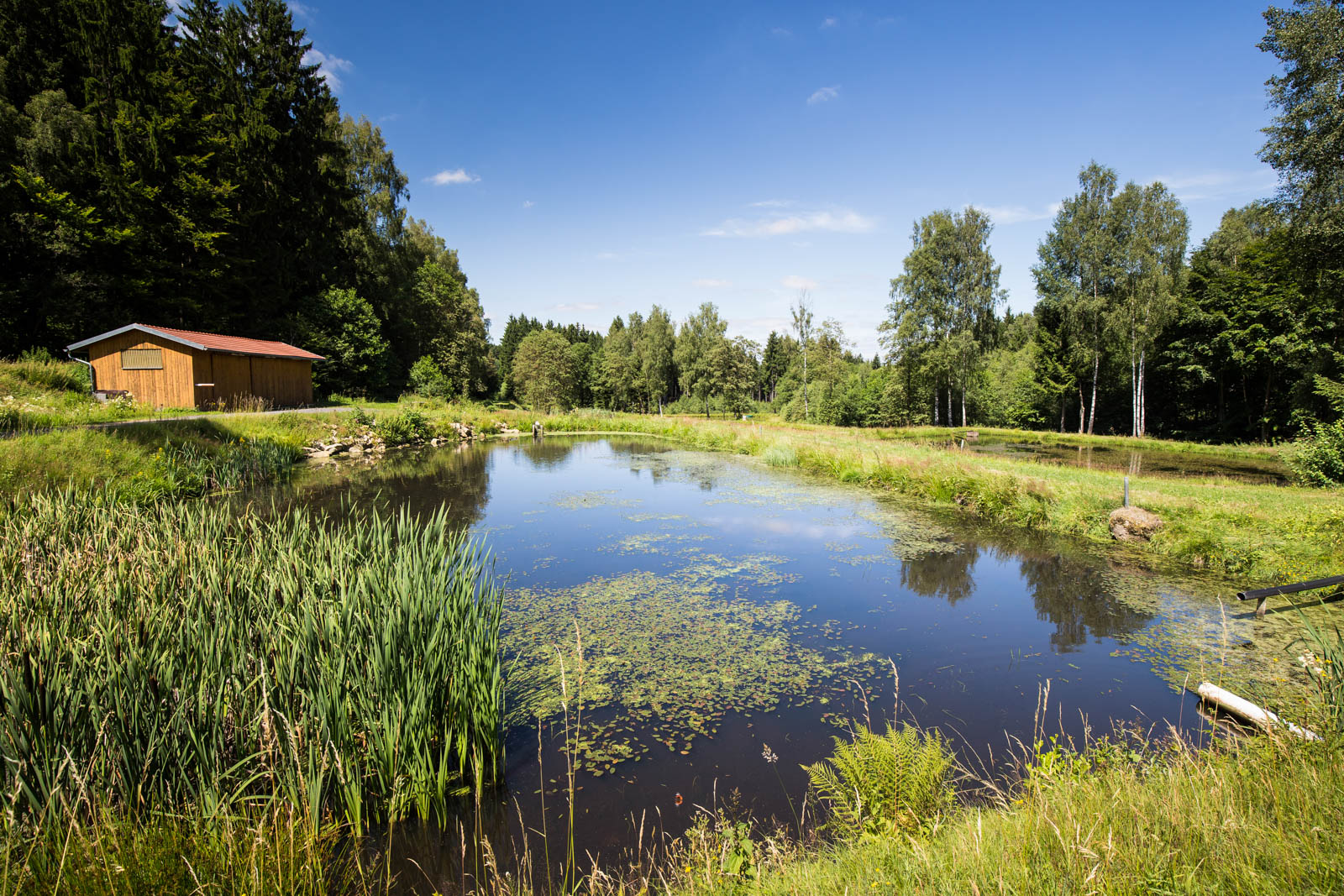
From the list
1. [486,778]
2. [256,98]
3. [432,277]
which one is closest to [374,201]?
[432,277]

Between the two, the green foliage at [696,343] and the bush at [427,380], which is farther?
the green foliage at [696,343]

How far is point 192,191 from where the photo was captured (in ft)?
82.2

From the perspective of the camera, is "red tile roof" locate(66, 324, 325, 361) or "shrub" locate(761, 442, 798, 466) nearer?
"red tile roof" locate(66, 324, 325, 361)

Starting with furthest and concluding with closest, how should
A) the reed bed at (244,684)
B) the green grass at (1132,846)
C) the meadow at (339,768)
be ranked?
the reed bed at (244,684)
the meadow at (339,768)
the green grass at (1132,846)

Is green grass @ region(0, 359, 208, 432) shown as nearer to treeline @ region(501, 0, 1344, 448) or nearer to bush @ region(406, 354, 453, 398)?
bush @ region(406, 354, 453, 398)

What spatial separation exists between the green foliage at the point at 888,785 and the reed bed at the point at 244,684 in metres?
2.37

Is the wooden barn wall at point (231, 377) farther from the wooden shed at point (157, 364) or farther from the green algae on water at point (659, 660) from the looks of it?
the green algae on water at point (659, 660)

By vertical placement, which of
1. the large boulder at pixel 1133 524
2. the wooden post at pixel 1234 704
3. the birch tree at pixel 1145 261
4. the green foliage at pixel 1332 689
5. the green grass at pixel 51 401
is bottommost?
the wooden post at pixel 1234 704

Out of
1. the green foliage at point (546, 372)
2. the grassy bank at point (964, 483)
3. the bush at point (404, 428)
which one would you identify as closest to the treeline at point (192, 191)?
the bush at point (404, 428)

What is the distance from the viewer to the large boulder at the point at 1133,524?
397 inches

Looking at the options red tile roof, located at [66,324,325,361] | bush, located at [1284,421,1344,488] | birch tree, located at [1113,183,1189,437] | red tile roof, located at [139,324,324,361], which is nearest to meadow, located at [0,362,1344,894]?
bush, located at [1284,421,1344,488]

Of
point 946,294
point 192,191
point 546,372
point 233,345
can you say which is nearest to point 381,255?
point 192,191

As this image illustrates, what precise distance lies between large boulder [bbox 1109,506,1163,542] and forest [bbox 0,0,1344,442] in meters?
11.8

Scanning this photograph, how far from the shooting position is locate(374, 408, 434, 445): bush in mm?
24203
